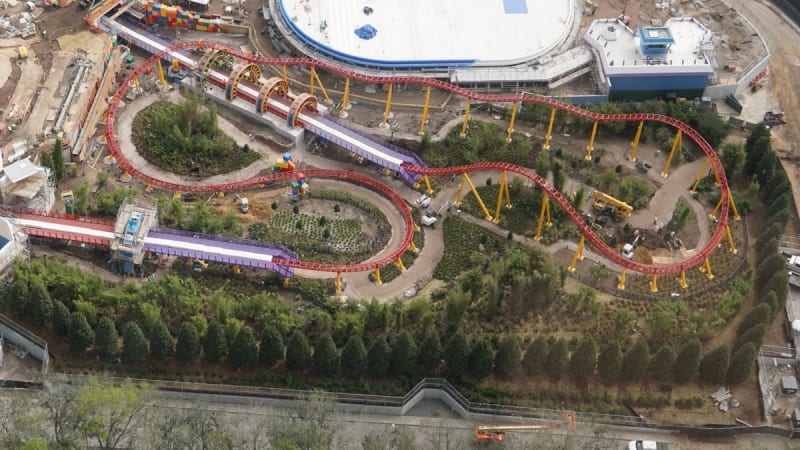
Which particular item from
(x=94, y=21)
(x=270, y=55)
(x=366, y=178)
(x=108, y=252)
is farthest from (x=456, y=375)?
(x=94, y=21)

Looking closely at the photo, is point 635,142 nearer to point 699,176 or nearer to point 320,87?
point 699,176

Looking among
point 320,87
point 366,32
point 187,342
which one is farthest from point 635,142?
point 187,342

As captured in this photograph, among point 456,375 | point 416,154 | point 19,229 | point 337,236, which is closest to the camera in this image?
point 456,375

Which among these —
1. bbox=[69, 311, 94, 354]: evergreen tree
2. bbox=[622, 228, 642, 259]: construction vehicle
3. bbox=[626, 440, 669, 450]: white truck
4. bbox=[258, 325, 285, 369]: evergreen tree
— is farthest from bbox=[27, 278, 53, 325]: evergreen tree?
bbox=[622, 228, 642, 259]: construction vehicle

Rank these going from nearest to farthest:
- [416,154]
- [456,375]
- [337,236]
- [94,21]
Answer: [456,375] < [337,236] < [416,154] < [94,21]

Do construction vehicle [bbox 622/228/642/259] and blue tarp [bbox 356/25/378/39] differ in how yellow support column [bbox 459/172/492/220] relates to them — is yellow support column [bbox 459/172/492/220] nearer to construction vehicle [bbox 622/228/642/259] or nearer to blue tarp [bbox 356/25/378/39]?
construction vehicle [bbox 622/228/642/259]

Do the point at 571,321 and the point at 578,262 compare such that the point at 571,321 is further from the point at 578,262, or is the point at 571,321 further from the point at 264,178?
the point at 264,178

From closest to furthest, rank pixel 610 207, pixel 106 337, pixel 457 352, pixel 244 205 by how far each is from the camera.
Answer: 1. pixel 106 337
2. pixel 457 352
3. pixel 244 205
4. pixel 610 207
